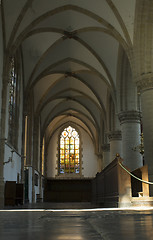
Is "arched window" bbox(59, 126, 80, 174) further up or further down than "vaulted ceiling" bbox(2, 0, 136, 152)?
further down

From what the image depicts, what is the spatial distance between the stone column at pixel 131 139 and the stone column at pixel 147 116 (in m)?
2.63

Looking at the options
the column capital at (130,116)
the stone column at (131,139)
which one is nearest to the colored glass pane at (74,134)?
the column capital at (130,116)

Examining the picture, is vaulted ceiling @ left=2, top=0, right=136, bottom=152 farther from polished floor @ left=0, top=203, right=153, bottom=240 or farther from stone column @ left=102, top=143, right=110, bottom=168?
polished floor @ left=0, top=203, right=153, bottom=240

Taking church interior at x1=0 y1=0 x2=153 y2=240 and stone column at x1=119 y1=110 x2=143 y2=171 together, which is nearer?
church interior at x1=0 y1=0 x2=153 y2=240

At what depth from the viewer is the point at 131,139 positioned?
15.5 m

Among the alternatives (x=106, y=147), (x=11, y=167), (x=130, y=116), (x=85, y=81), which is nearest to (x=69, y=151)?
(x=106, y=147)

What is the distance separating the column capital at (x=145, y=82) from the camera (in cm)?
1274

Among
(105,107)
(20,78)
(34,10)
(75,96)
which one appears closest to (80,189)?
(75,96)

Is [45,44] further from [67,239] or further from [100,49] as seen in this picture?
[67,239]

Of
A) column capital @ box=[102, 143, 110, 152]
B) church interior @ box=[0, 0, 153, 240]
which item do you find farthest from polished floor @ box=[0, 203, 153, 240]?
column capital @ box=[102, 143, 110, 152]

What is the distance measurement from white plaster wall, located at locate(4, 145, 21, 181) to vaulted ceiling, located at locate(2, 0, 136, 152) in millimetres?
4760

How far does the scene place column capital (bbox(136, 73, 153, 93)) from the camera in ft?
41.8

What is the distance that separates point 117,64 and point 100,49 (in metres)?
1.45

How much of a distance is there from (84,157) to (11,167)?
2015cm
